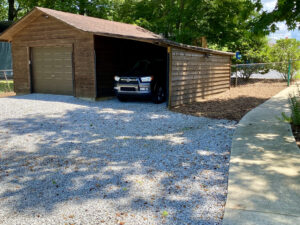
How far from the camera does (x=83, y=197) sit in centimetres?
414

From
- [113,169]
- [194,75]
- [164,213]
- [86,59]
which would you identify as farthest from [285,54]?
[164,213]

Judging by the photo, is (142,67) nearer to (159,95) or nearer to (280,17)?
(159,95)

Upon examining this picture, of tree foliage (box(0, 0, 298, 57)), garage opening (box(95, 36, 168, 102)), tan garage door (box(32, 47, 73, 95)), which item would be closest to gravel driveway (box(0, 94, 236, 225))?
garage opening (box(95, 36, 168, 102))

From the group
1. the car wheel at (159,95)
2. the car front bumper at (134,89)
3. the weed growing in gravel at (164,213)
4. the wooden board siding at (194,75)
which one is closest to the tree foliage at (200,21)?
the wooden board siding at (194,75)

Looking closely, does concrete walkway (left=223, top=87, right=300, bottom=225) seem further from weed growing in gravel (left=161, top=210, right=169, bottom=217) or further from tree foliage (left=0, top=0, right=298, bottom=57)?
tree foliage (left=0, top=0, right=298, bottom=57)

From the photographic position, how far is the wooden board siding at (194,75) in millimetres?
11734

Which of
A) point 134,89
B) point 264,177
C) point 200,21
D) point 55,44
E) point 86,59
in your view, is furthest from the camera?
point 200,21

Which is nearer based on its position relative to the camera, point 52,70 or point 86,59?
point 86,59

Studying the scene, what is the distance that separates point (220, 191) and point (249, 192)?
389 millimetres

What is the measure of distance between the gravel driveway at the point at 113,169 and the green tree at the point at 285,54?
550 inches

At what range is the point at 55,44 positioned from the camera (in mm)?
14422

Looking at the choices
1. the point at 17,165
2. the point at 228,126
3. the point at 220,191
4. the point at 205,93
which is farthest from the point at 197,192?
the point at 205,93

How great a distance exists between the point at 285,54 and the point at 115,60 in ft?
45.9

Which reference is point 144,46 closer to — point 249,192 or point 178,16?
point 178,16
